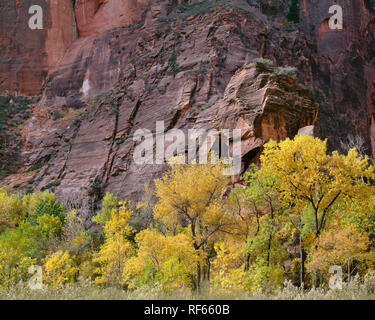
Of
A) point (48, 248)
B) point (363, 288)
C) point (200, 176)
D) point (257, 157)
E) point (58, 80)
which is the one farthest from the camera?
point (58, 80)

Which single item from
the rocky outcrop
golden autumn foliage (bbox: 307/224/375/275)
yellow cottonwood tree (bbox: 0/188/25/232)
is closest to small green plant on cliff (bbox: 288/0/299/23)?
the rocky outcrop

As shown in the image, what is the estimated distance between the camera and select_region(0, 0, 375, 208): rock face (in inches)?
1161

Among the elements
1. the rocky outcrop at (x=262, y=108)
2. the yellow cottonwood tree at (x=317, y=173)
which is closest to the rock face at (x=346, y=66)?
the rocky outcrop at (x=262, y=108)

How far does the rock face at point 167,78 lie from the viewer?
1161 inches

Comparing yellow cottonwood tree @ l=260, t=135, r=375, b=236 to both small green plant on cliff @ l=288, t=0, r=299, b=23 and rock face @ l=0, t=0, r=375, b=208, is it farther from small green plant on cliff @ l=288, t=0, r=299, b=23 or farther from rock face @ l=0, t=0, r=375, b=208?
small green plant on cliff @ l=288, t=0, r=299, b=23

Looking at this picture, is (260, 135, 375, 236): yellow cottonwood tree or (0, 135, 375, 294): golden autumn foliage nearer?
(260, 135, 375, 236): yellow cottonwood tree

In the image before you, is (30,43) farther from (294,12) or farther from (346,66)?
(346,66)

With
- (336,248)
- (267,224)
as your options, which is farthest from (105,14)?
(336,248)

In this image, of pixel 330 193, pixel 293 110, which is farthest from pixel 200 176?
pixel 293 110

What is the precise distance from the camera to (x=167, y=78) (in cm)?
4200

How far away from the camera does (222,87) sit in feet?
123
